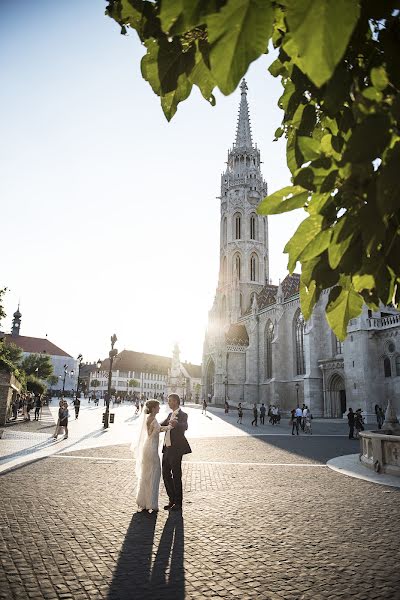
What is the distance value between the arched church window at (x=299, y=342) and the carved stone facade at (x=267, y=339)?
0.38 feet

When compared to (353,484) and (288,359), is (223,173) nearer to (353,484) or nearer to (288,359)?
(288,359)

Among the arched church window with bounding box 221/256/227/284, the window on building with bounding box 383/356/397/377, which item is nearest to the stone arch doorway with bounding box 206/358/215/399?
the arched church window with bounding box 221/256/227/284

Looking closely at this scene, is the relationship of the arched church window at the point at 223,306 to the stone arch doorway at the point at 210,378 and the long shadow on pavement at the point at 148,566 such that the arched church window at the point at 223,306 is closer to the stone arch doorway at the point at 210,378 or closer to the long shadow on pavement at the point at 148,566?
the stone arch doorway at the point at 210,378

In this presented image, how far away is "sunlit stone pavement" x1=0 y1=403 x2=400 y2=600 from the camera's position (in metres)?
3.98

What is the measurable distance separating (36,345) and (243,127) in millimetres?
74746

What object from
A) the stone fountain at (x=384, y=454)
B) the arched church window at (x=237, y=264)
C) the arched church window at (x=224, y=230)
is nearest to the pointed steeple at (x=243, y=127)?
the arched church window at (x=224, y=230)

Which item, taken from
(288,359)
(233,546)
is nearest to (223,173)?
(288,359)

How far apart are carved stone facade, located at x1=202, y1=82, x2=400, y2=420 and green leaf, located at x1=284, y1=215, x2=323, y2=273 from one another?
19.9m

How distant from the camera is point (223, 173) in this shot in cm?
7338

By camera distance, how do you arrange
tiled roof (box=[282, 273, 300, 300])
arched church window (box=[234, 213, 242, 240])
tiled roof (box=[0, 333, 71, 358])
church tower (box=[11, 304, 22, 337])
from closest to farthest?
tiled roof (box=[282, 273, 300, 300])
arched church window (box=[234, 213, 242, 240])
church tower (box=[11, 304, 22, 337])
tiled roof (box=[0, 333, 71, 358])

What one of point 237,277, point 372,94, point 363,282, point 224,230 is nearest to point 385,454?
point 363,282

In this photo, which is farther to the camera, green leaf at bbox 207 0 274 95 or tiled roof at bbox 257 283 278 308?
tiled roof at bbox 257 283 278 308

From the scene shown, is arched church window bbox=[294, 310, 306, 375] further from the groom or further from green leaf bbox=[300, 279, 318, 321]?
green leaf bbox=[300, 279, 318, 321]

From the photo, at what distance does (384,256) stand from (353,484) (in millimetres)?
9569
